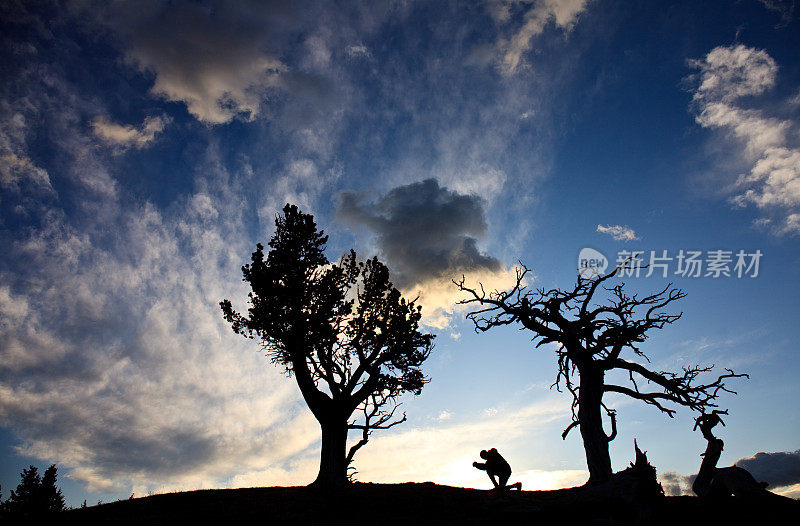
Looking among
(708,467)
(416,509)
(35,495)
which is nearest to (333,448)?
(416,509)

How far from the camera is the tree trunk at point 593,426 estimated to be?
13539 mm

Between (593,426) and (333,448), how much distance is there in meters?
11.6

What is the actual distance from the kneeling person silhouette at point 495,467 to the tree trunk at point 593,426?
125 inches

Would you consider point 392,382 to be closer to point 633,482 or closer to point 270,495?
point 270,495

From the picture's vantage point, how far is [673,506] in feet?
33.7

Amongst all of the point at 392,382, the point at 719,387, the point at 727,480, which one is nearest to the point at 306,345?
the point at 392,382

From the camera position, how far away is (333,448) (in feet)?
61.6

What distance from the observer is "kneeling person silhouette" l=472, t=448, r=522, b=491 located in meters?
12.7

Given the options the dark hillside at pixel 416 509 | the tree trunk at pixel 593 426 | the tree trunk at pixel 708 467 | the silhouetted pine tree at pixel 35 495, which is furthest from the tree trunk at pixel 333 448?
the silhouetted pine tree at pixel 35 495

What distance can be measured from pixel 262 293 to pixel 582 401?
1500cm

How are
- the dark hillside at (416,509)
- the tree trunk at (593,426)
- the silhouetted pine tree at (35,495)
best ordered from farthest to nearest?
the silhouetted pine tree at (35,495), the tree trunk at (593,426), the dark hillside at (416,509)

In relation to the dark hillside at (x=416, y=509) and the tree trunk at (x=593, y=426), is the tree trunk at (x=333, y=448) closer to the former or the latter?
the dark hillside at (x=416, y=509)

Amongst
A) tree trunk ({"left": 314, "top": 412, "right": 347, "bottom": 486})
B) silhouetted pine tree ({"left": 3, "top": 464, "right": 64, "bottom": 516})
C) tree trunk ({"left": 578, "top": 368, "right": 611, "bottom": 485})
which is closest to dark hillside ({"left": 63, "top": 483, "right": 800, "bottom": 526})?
tree trunk ({"left": 578, "top": 368, "right": 611, "bottom": 485})

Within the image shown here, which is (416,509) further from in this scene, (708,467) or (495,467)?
(708,467)
